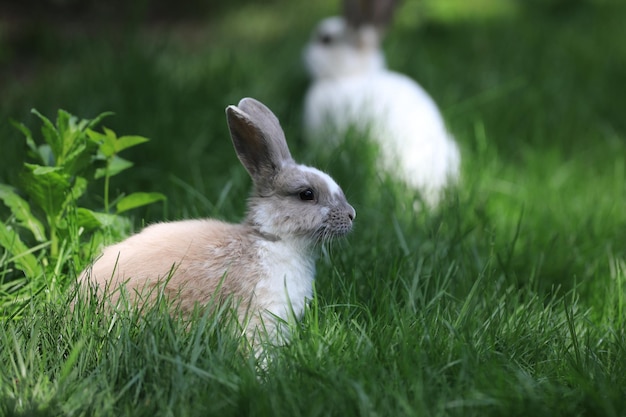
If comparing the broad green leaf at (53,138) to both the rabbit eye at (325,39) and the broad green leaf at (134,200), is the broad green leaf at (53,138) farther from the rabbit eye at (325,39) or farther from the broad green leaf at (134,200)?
the rabbit eye at (325,39)

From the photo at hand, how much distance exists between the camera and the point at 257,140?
2383 millimetres

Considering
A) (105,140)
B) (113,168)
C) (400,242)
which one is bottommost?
(400,242)

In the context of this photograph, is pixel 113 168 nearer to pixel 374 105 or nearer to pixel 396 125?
pixel 396 125

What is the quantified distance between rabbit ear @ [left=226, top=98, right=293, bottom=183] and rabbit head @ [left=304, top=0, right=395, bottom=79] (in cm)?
242

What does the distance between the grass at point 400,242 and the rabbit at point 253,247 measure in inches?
4.5

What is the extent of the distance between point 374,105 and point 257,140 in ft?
6.21

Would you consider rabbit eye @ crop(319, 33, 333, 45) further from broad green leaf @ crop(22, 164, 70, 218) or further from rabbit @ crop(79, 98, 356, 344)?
broad green leaf @ crop(22, 164, 70, 218)

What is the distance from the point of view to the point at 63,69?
4.81 metres

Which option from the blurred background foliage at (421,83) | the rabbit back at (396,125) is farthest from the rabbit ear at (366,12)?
the rabbit back at (396,125)

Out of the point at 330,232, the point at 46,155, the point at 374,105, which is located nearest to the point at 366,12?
the point at 374,105

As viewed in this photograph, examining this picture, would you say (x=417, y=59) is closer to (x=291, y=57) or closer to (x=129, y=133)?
(x=291, y=57)

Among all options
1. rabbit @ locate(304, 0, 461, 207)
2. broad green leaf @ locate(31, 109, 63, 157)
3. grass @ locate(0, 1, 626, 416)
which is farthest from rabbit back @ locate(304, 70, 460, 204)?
broad green leaf @ locate(31, 109, 63, 157)

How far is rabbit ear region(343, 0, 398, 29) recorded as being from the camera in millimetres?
4887

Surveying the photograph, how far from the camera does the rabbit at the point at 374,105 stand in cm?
374
